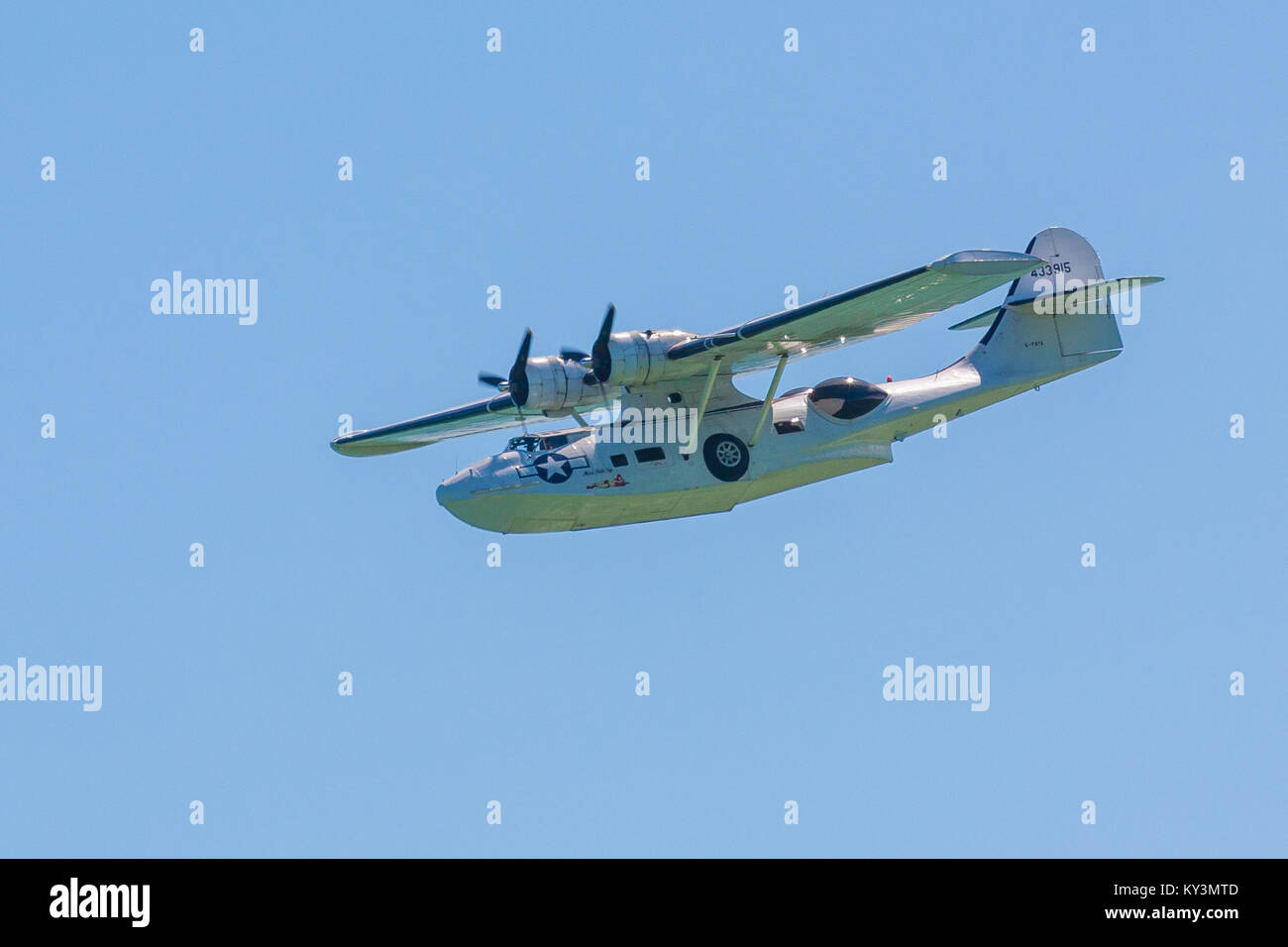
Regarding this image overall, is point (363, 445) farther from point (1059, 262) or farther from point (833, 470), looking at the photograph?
point (1059, 262)

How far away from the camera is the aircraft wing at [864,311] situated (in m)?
27.9

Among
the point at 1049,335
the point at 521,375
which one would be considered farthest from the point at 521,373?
the point at 1049,335

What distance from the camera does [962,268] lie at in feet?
91.2

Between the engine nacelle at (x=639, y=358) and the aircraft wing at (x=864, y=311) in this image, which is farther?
the engine nacelle at (x=639, y=358)

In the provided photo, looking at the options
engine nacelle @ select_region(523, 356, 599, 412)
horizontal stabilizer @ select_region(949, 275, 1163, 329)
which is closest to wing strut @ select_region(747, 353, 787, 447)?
engine nacelle @ select_region(523, 356, 599, 412)

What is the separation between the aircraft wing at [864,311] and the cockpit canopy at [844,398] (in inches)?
27.1

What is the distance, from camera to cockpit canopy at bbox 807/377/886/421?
31.6 meters

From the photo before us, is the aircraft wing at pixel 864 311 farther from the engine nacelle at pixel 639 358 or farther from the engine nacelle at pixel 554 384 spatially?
the engine nacelle at pixel 554 384

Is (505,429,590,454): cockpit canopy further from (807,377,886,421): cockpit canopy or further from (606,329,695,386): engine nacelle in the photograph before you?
(807,377,886,421): cockpit canopy

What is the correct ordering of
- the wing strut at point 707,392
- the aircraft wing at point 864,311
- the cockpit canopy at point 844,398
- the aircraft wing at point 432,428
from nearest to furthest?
the aircraft wing at point 864,311
the wing strut at point 707,392
the cockpit canopy at point 844,398
the aircraft wing at point 432,428

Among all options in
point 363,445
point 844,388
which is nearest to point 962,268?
point 844,388

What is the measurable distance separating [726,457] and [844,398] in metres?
2.59

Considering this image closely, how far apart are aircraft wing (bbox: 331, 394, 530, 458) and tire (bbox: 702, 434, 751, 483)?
394cm

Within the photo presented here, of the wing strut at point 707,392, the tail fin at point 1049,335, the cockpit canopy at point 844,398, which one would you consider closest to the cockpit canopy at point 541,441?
the wing strut at point 707,392
